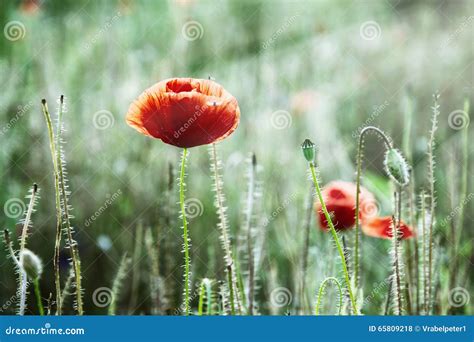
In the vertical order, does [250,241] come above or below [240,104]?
below
